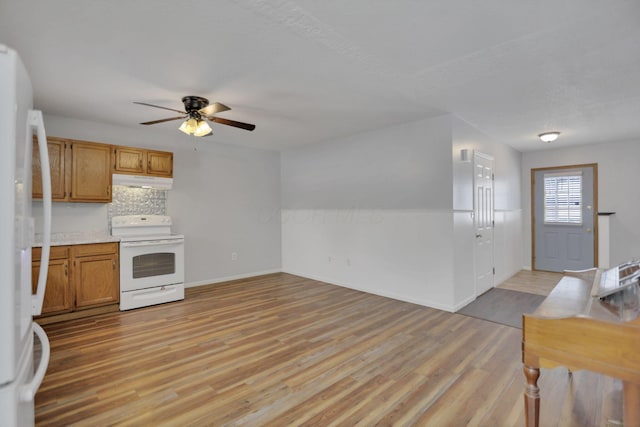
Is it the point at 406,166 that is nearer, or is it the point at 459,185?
the point at 459,185

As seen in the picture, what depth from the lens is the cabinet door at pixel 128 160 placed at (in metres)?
4.34

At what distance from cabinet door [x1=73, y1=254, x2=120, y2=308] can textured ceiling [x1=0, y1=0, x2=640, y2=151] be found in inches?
74.6

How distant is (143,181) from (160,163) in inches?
15.1

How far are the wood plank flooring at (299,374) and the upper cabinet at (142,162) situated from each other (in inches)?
78.9

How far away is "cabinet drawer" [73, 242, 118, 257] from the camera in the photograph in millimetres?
3764

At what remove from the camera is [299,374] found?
2504 mm

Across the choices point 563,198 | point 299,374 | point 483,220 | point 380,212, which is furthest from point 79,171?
point 563,198

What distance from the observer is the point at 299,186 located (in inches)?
246

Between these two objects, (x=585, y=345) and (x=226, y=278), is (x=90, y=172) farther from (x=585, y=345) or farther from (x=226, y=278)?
(x=585, y=345)

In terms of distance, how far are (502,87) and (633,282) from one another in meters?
2.25

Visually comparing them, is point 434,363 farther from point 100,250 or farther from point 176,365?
point 100,250

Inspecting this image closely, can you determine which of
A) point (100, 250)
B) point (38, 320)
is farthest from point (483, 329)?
point (38, 320)

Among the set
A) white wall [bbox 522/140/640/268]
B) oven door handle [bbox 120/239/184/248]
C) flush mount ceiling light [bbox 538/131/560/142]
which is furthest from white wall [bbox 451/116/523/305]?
oven door handle [bbox 120/239/184/248]

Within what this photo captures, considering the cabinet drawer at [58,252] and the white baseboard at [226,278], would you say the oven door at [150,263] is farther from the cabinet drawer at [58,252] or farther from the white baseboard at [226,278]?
the white baseboard at [226,278]
